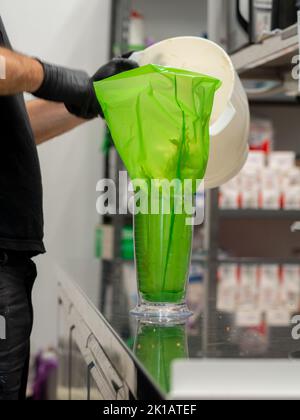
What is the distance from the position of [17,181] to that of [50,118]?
362 millimetres

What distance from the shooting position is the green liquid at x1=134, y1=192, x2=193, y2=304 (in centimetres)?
89

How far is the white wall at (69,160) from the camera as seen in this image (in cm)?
315

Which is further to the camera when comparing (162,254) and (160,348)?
(162,254)

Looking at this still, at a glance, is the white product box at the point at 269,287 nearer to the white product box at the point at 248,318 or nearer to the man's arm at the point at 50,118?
the white product box at the point at 248,318

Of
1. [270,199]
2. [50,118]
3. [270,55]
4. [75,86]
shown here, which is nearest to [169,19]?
[270,199]

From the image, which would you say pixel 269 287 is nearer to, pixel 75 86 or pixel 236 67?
pixel 75 86

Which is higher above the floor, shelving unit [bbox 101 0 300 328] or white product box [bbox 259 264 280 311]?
shelving unit [bbox 101 0 300 328]

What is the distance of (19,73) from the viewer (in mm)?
Answer: 1051

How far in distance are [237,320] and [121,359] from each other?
29 centimetres

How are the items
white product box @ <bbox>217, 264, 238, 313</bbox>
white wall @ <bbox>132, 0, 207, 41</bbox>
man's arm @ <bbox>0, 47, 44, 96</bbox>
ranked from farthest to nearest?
white wall @ <bbox>132, 0, 207, 41</bbox> → white product box @ <bbox>217, 264, 238, 313</bbox> → man's arm @ <bbox>0, 47, 44, 96</bbox>

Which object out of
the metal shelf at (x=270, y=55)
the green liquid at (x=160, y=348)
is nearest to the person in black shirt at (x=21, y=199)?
the green liquid at (x=160, y=348)

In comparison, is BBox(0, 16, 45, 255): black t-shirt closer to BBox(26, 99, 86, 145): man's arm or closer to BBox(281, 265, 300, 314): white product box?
BBox(26, 99, 86, 145): man's arm

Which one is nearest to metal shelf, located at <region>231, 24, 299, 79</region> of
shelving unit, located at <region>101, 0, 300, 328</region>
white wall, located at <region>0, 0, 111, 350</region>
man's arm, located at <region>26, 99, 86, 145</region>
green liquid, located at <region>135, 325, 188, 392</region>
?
shelving unit, located at <region>101, 0, 300, 328</region>

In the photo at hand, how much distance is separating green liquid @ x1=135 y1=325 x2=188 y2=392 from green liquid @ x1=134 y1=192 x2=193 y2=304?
0.21 ft
